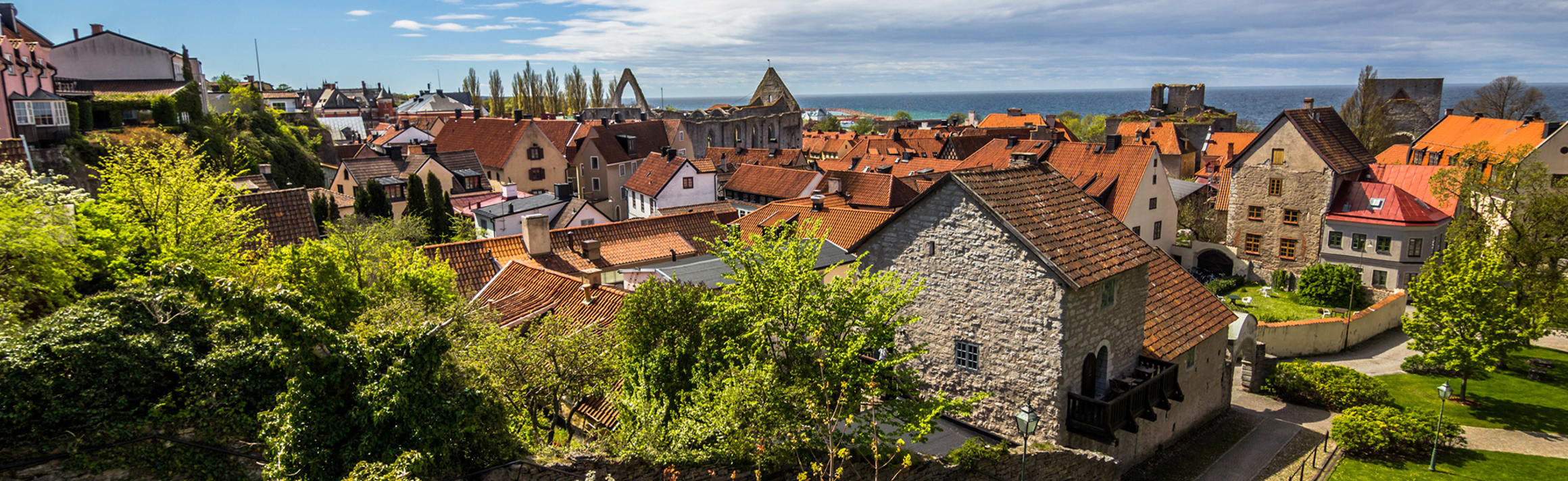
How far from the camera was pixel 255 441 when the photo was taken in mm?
13102

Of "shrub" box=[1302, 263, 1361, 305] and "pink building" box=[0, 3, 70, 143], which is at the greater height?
"pink building" box=[0, 3, 70, 143]

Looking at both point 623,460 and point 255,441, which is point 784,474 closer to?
point 623,460

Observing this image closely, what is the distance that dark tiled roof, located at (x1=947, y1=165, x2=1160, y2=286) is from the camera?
57.0 ft

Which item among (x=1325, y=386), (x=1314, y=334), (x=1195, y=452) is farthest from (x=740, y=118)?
(x=1195, y=452)

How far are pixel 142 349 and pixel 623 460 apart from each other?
7.81m

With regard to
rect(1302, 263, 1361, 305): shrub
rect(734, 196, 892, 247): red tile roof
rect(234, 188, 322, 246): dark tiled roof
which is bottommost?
rect(1302, 263, 1361, 305): shrub

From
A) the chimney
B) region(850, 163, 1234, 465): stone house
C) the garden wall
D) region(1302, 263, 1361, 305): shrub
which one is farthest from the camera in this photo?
region(1302, 263, 1361, 305): shrub

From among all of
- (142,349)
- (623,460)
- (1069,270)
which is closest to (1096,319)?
(1069,270)

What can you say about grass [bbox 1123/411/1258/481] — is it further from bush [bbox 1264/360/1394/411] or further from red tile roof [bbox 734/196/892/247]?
red tile roof [bbox 734/196/892/247]

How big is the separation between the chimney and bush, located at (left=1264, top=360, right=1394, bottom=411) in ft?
90.0

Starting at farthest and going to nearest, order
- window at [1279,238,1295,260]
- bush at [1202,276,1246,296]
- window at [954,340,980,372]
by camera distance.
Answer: window at [1279,238,1295,260] → bush at [1202,276,1246,296] → window at [954,340,980,372]

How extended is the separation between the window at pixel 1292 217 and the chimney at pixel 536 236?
4017 centimetres

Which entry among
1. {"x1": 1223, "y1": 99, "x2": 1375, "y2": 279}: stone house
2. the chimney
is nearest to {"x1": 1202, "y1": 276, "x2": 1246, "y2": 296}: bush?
{"x1": 1223, "y1": 99, "x2": 1375, "y2": 279}: stone house

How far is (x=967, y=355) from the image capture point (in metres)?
19.1
